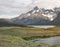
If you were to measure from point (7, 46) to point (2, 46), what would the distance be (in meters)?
1.38

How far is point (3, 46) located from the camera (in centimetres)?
5472

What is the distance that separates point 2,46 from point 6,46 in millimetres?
1101

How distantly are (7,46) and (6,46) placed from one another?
10.9 inches

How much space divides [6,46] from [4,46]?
66cm

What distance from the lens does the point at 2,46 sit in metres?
54.6

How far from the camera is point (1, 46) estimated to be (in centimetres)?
5450

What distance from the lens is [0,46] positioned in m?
54.3

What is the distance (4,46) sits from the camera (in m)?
54.6

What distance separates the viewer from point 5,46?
180 ft

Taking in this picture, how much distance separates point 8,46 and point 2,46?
165 cm

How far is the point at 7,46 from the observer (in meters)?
55.2

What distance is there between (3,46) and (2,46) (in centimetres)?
29

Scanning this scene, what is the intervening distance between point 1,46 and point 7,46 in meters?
1.63
